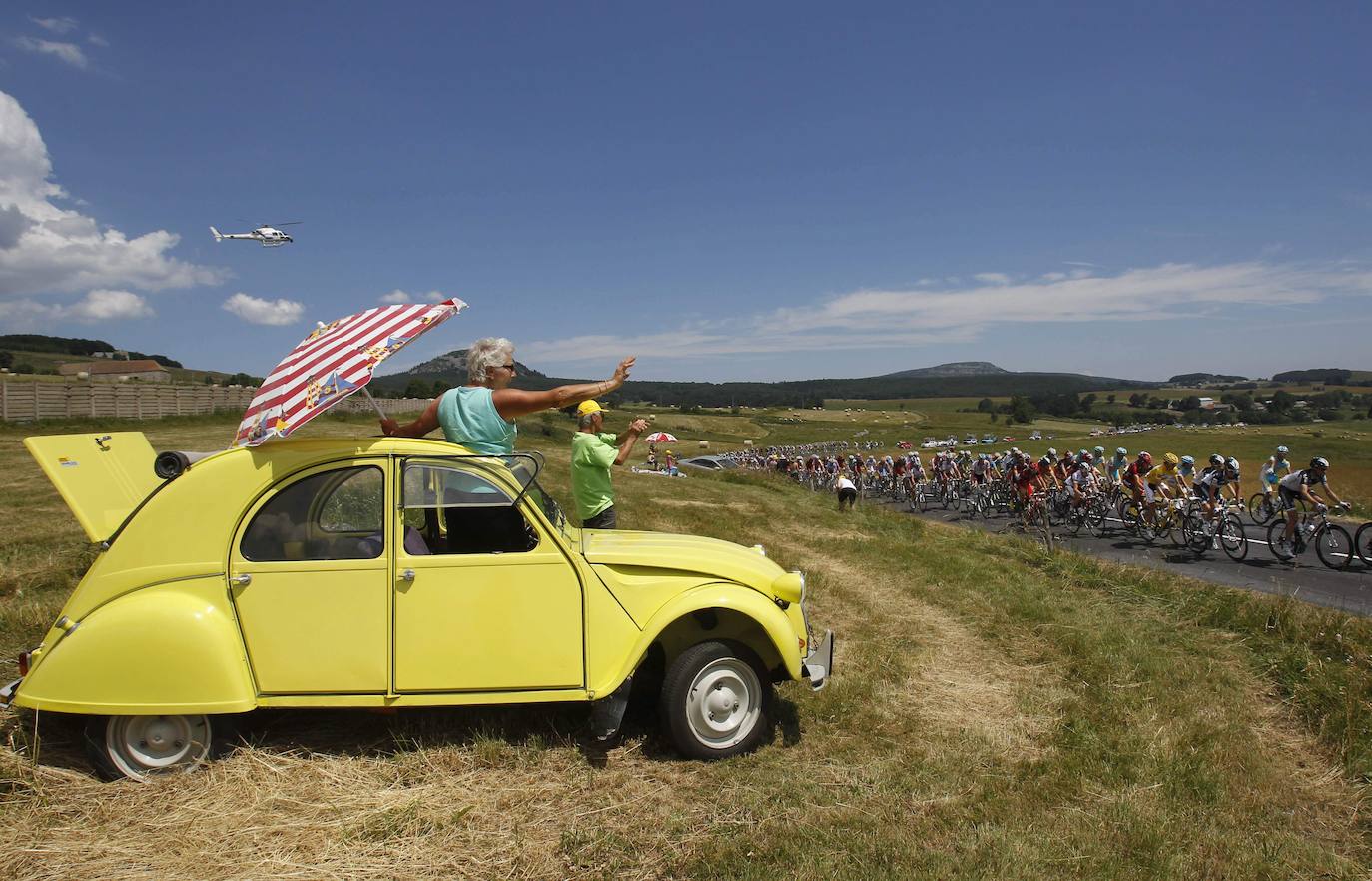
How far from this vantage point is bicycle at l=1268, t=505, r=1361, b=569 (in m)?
14.7

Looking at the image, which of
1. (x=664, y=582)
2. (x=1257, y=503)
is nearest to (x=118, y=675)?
(x=664, y=582)

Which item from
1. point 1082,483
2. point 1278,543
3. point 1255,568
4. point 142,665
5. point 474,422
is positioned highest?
point 474,422

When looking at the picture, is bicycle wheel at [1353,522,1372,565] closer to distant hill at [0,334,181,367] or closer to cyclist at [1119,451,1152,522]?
cyclist at [1119,451,1152,522]

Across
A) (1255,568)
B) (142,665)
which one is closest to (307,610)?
(142,665)

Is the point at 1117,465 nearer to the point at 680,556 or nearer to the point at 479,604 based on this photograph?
the point at 680,556

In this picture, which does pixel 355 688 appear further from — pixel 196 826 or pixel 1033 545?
pixel 1033 545

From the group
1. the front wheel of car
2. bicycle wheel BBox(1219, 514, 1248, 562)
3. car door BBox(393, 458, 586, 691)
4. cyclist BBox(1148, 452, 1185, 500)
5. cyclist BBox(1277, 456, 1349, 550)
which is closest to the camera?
car door BBox(393, 458, 586, 691)

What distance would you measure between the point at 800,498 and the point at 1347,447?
89.3 meters

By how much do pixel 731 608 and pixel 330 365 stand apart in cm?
258

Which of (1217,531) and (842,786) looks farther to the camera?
(1217,531)

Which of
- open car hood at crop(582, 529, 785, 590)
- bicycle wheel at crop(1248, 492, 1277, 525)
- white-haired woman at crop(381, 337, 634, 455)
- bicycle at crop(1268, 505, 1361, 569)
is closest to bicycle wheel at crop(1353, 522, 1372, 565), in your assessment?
bicycle at crop(1268, 505, 1361, 569)

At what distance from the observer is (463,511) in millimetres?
4383

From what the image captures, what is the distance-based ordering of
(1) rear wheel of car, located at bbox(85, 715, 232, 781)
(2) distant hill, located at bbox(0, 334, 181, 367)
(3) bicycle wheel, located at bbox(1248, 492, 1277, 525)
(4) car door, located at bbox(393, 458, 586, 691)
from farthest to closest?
(2) distant hill, located at bbox(0, 334, 181, 367) < (3) bicycle wheel, located at bbox(1248, 492, 1277, 525) < (4) car door, located at bbox(393, 458, 586, 691) < (1) rear wheel of car, located at bbox(85, 715, 232, 781)

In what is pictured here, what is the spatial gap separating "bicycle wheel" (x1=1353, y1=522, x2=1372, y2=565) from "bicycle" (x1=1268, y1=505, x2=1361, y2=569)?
86mm
